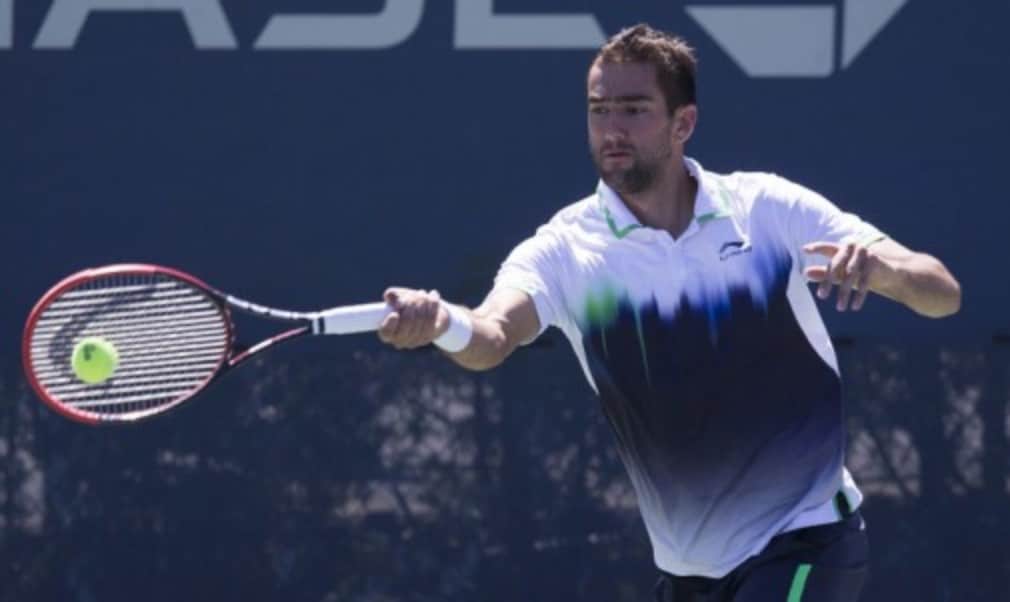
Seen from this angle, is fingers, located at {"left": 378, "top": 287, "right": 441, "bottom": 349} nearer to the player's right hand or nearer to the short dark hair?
the player's right hand

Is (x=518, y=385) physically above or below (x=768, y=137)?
below

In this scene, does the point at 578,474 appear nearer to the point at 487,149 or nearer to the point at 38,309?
the point at 487,149

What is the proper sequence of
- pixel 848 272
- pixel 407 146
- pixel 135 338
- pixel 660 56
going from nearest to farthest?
1. pixel 848 272
2. pixel 660 56
3. pixel 135 338
4. pixel 407 146

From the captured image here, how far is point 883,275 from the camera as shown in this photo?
3.67 m

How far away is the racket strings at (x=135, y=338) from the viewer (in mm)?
4102

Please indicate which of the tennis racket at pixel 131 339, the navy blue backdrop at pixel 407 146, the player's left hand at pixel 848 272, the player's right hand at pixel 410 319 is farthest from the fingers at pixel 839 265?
the navy blue backdrop at pixel 407 146

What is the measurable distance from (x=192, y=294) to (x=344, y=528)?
192 centimetres

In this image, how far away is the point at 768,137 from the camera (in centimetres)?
616

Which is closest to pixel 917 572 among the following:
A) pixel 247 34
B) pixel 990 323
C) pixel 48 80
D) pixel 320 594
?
pixel 990 323

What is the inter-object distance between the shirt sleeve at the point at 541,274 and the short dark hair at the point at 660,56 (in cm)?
32

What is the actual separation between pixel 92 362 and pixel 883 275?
54.1 inches

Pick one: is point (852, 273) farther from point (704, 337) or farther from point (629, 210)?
point (629, 210)

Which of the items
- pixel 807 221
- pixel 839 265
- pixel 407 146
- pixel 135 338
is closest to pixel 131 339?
pixel 135 338

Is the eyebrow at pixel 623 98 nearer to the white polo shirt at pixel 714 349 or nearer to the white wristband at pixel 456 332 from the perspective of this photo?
the white polo shirt at pixel 714 349
